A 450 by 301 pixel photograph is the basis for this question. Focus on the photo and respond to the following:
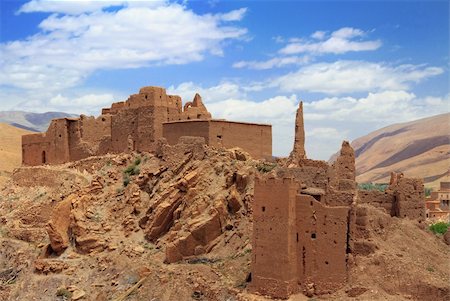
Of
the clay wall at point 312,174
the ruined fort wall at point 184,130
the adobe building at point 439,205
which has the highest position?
the ruined fort wall at point 184,130

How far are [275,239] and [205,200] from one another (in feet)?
21.4

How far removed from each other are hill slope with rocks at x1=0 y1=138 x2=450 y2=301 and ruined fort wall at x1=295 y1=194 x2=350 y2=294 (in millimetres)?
659

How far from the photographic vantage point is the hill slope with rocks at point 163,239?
2745cm

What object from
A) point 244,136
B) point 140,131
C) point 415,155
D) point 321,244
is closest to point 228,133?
point 244,136

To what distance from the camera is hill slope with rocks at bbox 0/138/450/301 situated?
27.5 metres

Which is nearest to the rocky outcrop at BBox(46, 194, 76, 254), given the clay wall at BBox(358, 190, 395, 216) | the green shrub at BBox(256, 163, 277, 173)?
the green shrub at BBox(256, 163, 277, 173)

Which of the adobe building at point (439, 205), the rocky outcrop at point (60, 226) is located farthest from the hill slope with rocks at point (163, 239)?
the adobe building at point (439, 205)

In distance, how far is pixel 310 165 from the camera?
32.9 m

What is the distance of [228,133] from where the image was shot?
37.1 meters

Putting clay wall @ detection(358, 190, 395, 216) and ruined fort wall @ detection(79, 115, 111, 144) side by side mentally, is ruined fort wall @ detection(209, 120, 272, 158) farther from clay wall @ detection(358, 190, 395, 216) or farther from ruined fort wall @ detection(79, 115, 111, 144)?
ruined fort wall @ detection(79, 115, 111, 144)

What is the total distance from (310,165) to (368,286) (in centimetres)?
810

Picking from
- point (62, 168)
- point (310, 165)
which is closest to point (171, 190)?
point (310, 165)

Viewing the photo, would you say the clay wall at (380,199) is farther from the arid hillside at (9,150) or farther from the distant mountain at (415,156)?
the distant mountain at (415,156)

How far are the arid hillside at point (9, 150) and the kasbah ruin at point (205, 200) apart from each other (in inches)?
661
